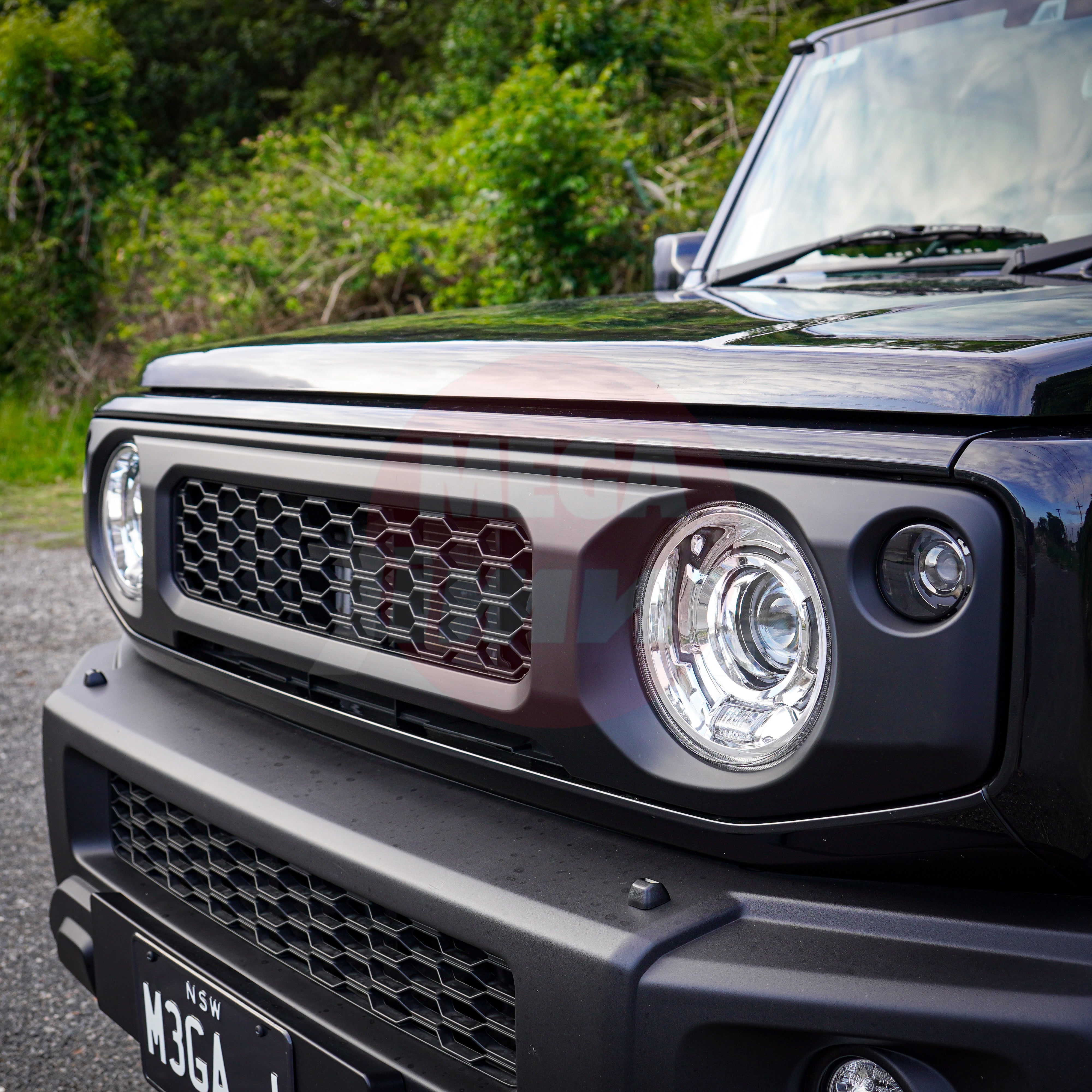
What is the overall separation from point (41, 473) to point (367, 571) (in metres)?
8.58

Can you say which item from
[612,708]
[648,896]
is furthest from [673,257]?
[648,896]

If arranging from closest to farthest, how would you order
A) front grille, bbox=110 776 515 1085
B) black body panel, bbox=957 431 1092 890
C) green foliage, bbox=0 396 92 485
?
black body panel, bbox=957 431 1092 890 → front grille, bbox=110 776 515 1085 → green foliage, bbox=0 396 92 485

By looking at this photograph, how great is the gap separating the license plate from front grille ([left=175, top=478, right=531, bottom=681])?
1.57 ft

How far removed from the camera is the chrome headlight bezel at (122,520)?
1776mm

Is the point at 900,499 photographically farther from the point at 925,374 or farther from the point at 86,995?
the point at 86,995

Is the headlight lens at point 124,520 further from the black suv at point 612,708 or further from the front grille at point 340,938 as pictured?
the front grille at point 340,938

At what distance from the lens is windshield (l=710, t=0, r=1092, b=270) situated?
1.87 meters

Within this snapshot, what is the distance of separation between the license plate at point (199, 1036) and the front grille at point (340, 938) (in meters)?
0.08

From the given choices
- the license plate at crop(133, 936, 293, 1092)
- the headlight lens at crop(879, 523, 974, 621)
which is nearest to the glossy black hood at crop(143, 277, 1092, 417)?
the headlight lens at crop(879, 523, 974, 621)

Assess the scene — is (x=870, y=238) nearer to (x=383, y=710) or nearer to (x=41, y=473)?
(x=383, y=710)

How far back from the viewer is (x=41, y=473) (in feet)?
29.1

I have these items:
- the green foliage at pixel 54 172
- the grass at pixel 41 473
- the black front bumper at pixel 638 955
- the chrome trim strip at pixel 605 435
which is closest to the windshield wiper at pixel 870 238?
the chrome trim strip at pixel 605 435

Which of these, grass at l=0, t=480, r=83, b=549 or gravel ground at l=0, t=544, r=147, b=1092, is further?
grass at l=0, t=480, r=83, b=549

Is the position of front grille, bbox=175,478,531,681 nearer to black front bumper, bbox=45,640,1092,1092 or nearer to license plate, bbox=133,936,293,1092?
black front bumper, bbox=45,640,1092,1092
